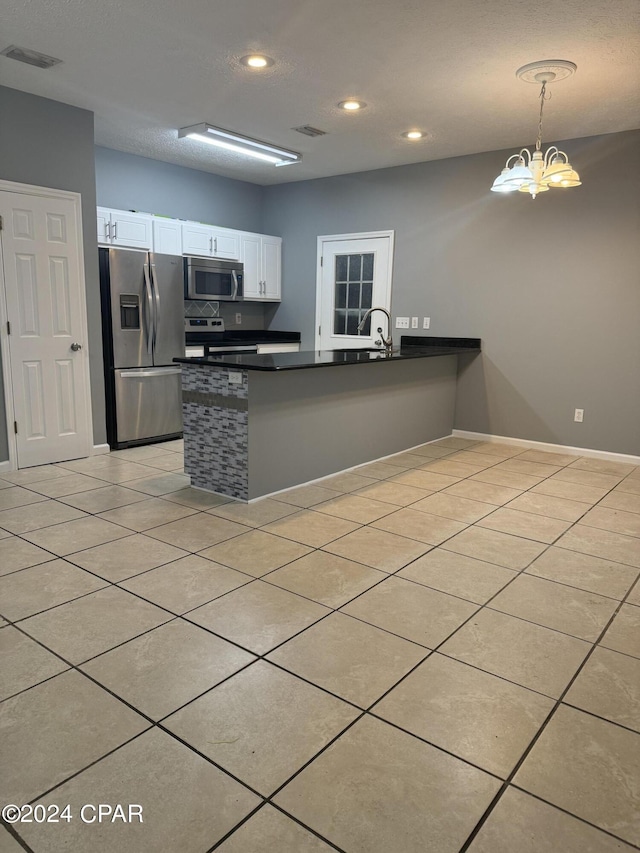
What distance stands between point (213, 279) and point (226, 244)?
520mm

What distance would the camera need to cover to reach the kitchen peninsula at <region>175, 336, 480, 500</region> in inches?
144

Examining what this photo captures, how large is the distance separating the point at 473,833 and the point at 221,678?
0.89 meters

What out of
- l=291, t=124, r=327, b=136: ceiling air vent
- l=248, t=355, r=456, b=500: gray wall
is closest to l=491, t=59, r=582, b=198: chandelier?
l=248, t=355, r=456, b=500: gray wall

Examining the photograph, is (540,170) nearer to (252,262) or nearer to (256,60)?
(256,60)

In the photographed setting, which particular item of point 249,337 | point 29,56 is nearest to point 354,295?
point 249,337

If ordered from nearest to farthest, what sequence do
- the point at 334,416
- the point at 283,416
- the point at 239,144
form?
the point at 283,416
the point at 334,416
the point at 239,144

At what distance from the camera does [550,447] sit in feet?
17.6

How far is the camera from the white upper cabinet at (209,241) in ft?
19.5

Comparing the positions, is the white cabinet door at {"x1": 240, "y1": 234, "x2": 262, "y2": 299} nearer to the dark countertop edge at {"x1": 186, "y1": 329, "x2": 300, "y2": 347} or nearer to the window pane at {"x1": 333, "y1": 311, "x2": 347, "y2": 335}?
the dark countertop edge at {"x1": 186, "y1": 329, "x2": 300, "y2": 347}

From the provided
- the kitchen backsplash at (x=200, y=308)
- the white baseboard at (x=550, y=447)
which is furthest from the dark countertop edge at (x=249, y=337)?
the white baseboard at (x=550, y=447)

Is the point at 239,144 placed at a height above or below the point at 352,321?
above

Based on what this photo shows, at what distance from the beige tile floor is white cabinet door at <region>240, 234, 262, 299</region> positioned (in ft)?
12.4

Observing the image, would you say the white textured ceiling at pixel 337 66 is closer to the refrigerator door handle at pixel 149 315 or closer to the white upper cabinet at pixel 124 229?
the white upper cabinet at pixel 124 229

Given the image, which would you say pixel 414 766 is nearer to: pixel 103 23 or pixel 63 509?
pixel 63 509
